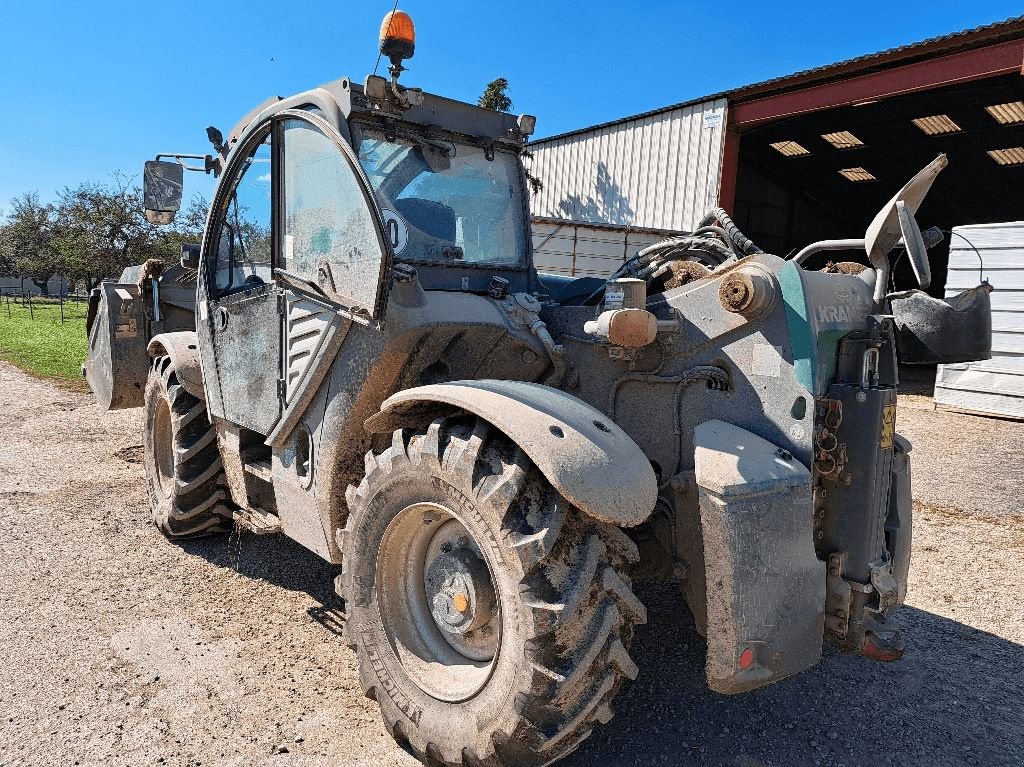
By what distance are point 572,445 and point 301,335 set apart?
176cm

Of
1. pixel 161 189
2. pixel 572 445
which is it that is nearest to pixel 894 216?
pixel 572 445

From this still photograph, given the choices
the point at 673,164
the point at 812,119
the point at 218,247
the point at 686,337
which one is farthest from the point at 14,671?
the point at 812,119

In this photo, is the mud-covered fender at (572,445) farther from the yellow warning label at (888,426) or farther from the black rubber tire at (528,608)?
the yellow warning label at (888,426)

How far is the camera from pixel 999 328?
37.3ft

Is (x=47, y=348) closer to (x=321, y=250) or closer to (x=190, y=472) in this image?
(x=190, y=472)

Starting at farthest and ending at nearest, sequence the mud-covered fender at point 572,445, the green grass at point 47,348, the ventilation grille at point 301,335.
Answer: the green grass at point 47,348
the ventilation grille at point 301,335
the mud-covered fender at point 572,445

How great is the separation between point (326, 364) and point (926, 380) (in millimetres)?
17929

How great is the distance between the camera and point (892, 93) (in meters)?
12.8

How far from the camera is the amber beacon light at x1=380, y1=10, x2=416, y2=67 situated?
356 cm

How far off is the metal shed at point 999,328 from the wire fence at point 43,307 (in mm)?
31243

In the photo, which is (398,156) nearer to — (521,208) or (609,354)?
(521,208)

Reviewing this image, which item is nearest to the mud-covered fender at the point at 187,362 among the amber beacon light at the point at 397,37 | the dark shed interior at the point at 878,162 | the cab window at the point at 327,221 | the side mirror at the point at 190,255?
the side mirror at the point at 190,255

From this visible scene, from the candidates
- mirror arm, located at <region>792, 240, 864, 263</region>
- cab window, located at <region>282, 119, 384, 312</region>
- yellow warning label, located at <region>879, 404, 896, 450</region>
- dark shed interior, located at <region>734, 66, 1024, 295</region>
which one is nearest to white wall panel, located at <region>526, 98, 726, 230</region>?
dark shed interior, located at <region>734, 66, 1024, 295</region>

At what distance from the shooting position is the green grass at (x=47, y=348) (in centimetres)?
1427
